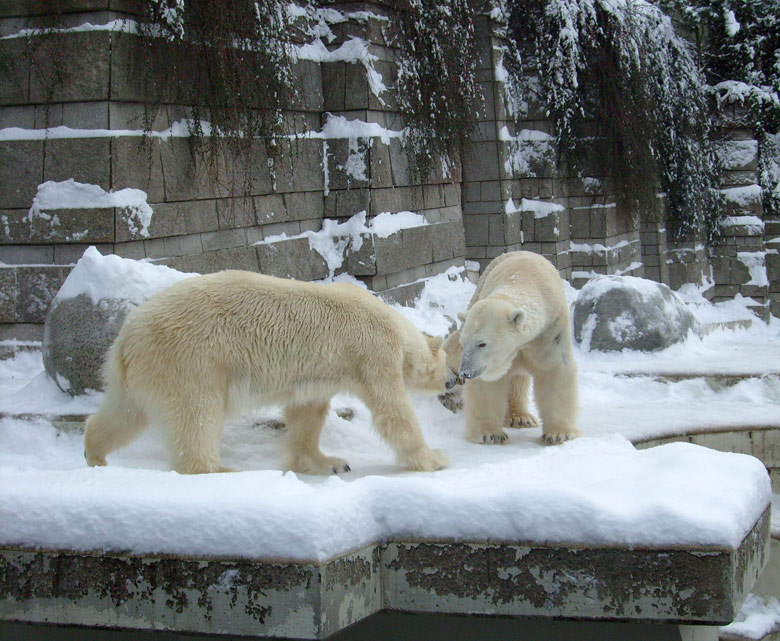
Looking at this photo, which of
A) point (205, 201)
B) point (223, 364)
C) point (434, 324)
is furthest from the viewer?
point (434, 324)

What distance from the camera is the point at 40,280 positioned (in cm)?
492

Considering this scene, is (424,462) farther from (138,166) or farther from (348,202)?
(348,202)

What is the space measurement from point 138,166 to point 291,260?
1.47 meters

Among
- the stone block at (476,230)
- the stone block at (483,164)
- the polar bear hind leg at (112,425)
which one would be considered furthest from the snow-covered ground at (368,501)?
the stone block at (483,164)

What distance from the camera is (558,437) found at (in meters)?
4.39

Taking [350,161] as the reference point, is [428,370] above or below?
below

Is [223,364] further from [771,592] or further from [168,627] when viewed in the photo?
[771,592]

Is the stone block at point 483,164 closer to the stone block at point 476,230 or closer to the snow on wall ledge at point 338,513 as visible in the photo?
the stone block at point 476,230

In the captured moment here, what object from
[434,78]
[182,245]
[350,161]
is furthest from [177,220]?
[434,78]

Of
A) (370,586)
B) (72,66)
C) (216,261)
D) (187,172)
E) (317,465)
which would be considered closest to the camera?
(370,586)

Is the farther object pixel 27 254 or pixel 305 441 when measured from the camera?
pixel 27 254

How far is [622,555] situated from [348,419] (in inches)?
81.3

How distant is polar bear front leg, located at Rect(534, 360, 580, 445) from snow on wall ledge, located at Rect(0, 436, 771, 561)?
57.9 inches

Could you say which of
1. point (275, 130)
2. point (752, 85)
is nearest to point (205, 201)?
point (275, 130)
